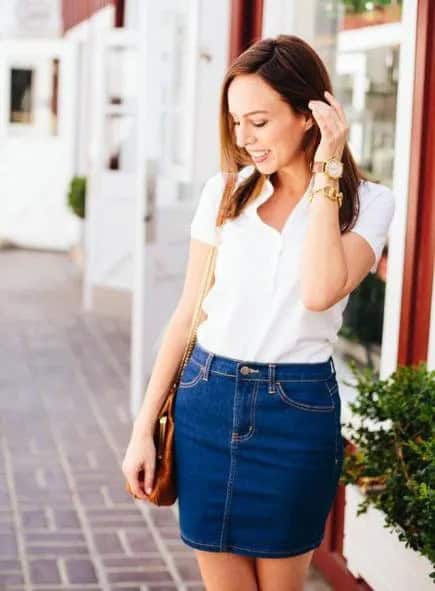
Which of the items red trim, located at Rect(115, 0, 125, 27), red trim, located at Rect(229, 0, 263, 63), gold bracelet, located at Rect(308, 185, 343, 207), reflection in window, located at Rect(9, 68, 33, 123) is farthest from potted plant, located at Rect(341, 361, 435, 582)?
reflection in window, located at Rect(9, 68, 33, 123)

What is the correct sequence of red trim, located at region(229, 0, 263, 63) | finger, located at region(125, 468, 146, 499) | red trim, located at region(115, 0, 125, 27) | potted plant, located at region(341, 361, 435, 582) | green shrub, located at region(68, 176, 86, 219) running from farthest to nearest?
green shrub, located at region(68, 176, 86, 219) → red trim, located at region(115, 0, 125, 27) → red trim, located at region(229, 0, 263, 63) → potted plant, located at region(341, 361, 435, 582) → finger, located at region(125, 468, 146, 499)

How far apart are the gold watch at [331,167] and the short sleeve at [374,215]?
110 mm

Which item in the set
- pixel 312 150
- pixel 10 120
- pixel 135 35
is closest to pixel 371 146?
pixel 312 150

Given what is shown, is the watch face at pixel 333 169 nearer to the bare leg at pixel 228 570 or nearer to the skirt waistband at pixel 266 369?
the skirt waistband at pixel 266 369

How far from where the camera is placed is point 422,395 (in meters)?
2.83

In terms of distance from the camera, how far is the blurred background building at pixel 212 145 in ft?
11.4

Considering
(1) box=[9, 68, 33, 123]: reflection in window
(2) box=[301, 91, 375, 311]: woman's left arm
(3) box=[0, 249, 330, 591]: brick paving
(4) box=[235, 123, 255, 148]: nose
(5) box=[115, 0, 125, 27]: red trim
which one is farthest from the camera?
(1) box=[9, 68, 33, 123]: reflection in window

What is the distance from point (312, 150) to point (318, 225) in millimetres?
246

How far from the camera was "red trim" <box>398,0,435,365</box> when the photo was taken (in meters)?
3.40

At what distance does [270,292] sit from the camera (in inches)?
89.6

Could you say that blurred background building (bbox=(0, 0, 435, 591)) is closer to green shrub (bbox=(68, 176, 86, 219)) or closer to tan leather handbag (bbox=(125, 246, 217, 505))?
green shrub (bbox=(68, 176, 86, 219))

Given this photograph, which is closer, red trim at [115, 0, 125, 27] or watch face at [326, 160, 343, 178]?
Answer: watch face at [326, 160, 343, 178]

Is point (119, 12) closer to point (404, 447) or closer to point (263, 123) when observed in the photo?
point (404, 447)

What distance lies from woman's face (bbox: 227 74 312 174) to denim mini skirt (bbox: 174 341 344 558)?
1.39 feet
